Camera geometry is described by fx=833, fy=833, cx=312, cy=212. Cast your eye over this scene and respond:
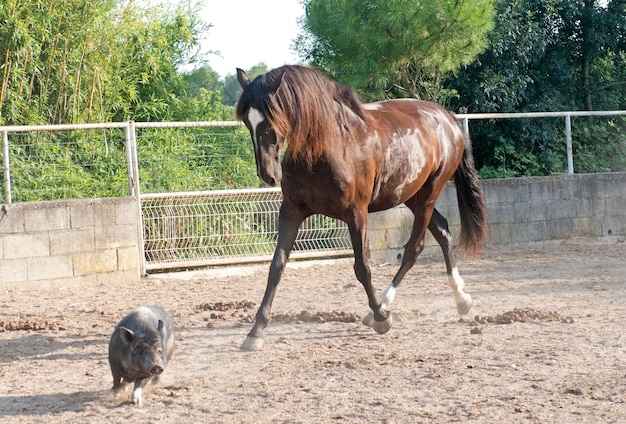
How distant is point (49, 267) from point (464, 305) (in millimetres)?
4851

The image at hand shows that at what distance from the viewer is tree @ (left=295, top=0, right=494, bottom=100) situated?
1337 centimetres

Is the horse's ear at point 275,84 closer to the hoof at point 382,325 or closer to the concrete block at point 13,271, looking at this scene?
the hoof at point 382,325

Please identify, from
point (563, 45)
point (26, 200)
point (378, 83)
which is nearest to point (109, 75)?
point (26, 200)

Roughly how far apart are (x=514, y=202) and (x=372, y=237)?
246 centimetres

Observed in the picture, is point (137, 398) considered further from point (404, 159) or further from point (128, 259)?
point (128, 259)

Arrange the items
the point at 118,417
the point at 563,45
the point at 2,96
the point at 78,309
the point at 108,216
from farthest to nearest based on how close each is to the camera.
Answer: the point at 563,45, the point at 2,96, the point at 108,216, the point at 78,309, the point at 118,417

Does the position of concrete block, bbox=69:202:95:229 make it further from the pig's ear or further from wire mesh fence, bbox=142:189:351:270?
the pig's ear

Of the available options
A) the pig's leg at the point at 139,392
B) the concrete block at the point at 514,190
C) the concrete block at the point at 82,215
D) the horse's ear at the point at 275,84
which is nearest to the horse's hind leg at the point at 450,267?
the horse's ear at the point at 275,84

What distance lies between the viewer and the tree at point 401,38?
13367 millimetres

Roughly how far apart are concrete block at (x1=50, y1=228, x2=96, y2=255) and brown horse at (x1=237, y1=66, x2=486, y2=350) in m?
4.08

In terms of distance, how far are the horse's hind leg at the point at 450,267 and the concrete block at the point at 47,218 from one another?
4349 mm

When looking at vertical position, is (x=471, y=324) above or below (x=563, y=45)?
below

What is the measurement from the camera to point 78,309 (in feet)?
26.5

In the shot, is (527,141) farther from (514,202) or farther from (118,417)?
(118,417)
